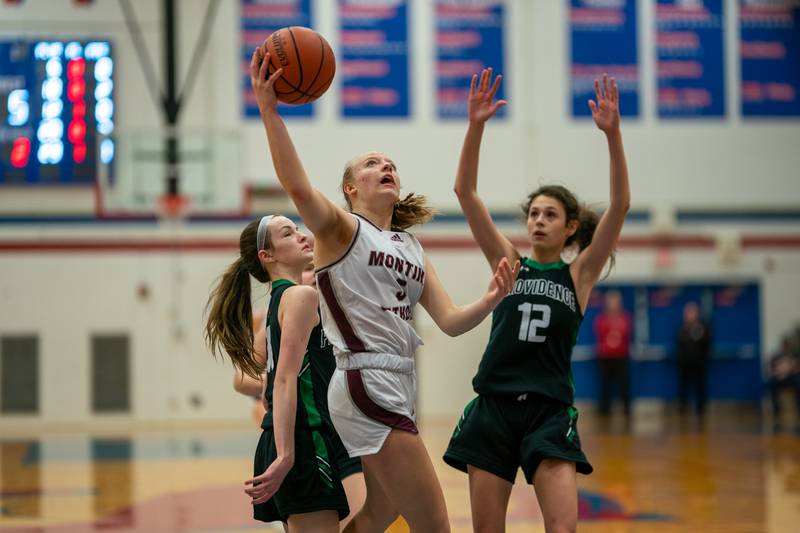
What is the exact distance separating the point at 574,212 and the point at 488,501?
1.37 meters

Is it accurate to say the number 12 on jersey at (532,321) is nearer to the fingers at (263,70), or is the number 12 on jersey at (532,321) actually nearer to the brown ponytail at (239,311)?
the brown ponytail at (239,311)

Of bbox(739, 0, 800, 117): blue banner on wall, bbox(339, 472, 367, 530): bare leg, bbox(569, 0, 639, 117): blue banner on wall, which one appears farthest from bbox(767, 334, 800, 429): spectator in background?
bbox(339, 472, 367, 530): bare leg

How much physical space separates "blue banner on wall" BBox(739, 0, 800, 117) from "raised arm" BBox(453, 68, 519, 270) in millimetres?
14156

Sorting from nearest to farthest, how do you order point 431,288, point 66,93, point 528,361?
1. point 431,288
2. point 528,361
3. point 66,93

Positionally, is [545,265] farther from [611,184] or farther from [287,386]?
[287,386]

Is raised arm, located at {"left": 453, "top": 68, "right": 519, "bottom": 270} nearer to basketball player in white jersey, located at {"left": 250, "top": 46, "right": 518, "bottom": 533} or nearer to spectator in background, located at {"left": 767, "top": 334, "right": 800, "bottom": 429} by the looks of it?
basketball player in white jersey, located at {"left": 250, "top": 46, "right": 518, "bottom": 533}

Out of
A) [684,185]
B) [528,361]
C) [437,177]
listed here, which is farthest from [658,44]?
[528,361]

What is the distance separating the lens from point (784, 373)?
15750 millimetres

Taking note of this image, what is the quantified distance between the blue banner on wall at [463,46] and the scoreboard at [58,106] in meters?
5.29

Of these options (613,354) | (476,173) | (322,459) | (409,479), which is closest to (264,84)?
(476,173)

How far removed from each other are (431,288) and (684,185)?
14416 mm

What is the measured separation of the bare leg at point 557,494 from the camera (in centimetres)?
417

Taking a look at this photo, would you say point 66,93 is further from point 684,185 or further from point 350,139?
point 684,185

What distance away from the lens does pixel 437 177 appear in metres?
17.3
